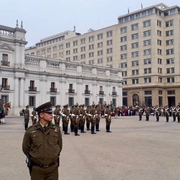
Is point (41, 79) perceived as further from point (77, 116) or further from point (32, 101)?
point (77, 116)

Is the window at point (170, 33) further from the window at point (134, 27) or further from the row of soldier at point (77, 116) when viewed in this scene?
the row of soldier at point (77, 116)

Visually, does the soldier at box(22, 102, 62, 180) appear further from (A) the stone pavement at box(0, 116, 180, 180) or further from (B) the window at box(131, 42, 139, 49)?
(B) the window at box(131, 42, 139, 49)

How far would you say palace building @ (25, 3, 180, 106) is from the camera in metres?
61.9

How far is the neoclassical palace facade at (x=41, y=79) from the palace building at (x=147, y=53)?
13.1 m

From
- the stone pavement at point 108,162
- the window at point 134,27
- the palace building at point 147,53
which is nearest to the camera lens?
the stone pavement at point 108,162

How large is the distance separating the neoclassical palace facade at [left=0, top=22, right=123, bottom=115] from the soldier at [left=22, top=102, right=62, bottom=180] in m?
34.0

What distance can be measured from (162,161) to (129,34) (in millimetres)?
62052

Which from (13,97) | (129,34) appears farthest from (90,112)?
(129,34)

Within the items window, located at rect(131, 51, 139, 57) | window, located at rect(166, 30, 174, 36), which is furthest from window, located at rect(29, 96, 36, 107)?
window, located at rect(166, 30, 174, 36)

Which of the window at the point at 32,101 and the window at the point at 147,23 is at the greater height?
the window at the point at 147,23

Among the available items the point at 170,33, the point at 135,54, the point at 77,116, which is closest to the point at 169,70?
the point at 170,33

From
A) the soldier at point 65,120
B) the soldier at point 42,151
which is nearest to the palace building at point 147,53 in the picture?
the soldier at point 65,120

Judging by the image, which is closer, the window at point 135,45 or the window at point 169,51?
the window at point 169,51

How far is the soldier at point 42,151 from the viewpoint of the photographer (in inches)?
152
